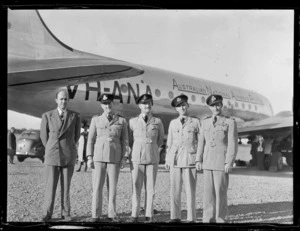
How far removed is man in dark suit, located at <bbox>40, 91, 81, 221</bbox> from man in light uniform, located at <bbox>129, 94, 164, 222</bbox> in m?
0.78

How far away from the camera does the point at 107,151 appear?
5.63 m

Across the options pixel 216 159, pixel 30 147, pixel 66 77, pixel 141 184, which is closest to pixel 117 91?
pixel 66 77

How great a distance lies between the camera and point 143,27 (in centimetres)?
593

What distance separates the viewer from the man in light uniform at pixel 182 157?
18.4 feet

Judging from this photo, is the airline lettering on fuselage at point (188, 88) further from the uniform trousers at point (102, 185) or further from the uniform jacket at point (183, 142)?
the uniform trousers at point (102, 185)

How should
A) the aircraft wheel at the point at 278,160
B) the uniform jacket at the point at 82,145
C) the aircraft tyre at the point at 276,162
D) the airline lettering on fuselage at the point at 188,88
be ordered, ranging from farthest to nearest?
the aircraft wheel at the point at 278,160
the aircraft tyre at the point at 276,162
the airline lettering on fuselage at the point at 188,88
the uniform jacket at the point at 82,145

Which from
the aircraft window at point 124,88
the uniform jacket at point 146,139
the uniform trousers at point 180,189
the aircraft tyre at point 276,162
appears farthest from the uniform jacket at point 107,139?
the aircraft tyre at point 276,162

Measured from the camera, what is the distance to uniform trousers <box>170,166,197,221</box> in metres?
5.61

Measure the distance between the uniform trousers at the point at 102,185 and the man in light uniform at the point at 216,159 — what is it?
1.08m

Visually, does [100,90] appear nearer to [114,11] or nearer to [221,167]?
[114,11]

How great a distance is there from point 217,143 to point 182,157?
482 millimetres

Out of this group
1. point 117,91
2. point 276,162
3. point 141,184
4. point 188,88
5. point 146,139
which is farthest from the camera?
point 276,162

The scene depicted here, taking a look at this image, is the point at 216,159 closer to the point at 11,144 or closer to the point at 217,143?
the point at 217,143

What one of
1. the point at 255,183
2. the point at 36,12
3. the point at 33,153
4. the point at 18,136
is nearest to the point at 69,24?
the point at 36,12
